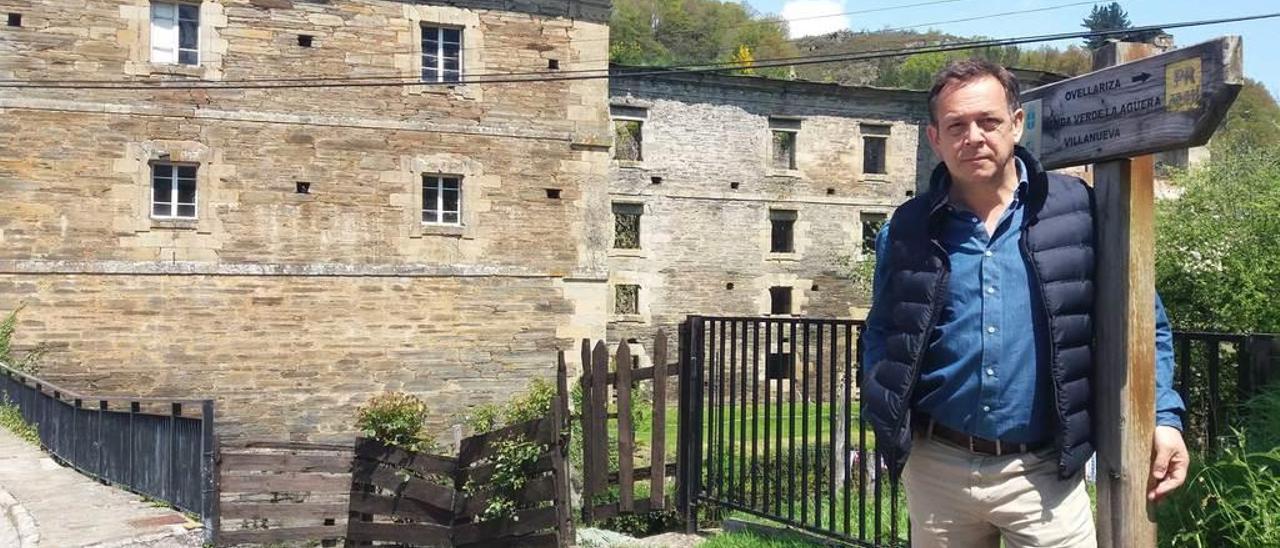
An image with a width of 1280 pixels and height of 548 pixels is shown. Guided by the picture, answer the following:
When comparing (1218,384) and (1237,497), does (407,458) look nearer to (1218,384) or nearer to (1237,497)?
(1218,384)

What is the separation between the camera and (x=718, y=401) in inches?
263

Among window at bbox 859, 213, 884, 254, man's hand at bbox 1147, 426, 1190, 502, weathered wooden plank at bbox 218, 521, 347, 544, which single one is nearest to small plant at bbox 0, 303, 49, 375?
weathered wooden plank at bbox 218, 521, 347, 544

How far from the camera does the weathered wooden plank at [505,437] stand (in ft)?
24.3

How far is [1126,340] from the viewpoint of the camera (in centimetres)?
276

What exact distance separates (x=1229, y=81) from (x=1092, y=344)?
77cm

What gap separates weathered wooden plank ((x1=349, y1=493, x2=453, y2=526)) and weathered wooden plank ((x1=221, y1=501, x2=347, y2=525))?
0.95 metres

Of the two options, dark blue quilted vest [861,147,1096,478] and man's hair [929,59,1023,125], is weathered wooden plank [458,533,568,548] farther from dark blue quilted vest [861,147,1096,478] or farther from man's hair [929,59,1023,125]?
man's hair [929,59,1023,125]

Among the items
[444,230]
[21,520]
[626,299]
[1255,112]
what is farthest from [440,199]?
[1255,112]

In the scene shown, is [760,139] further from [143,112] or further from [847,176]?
[143,112]

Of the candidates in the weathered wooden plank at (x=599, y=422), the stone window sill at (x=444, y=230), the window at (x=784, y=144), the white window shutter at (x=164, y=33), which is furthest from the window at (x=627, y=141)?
the weathered wooden plank at (x=599, y=422)

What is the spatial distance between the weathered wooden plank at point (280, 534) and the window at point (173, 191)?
939cm

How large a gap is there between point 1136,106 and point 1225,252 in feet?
47.7

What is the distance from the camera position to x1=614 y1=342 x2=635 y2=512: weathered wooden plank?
7.48 meters

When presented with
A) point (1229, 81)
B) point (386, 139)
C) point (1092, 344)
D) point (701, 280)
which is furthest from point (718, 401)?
point (701, 280)
